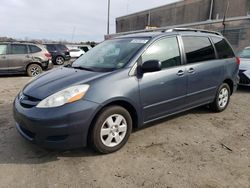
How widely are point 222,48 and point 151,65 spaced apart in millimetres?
2460

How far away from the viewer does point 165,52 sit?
158 inches

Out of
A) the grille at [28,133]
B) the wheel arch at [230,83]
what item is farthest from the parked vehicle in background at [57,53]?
the grille at [28,133]

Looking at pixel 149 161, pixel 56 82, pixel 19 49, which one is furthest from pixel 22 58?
pixel 149 161

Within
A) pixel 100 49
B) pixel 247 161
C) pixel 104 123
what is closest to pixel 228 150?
pixel 247 161

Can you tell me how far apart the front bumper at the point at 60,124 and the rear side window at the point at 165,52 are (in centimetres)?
126

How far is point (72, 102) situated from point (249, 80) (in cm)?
622

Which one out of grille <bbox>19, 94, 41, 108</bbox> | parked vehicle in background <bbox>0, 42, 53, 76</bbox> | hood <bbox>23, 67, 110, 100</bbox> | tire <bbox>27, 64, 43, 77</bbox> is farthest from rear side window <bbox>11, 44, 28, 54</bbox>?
grille <bbox>19, 94, 41, 108</bbox>

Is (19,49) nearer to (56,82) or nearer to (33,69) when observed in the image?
(33,69)

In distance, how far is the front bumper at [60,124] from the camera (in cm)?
296

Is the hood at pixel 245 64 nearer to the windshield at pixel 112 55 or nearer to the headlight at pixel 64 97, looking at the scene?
the windshield at pixel 112 55

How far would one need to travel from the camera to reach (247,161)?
325cm

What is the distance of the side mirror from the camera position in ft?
11.5

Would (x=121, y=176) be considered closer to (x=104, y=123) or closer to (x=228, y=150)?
(x=104, y=123)

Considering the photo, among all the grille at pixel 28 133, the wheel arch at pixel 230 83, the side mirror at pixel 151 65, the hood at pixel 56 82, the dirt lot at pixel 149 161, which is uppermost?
the side mirror at pixel 151 65
